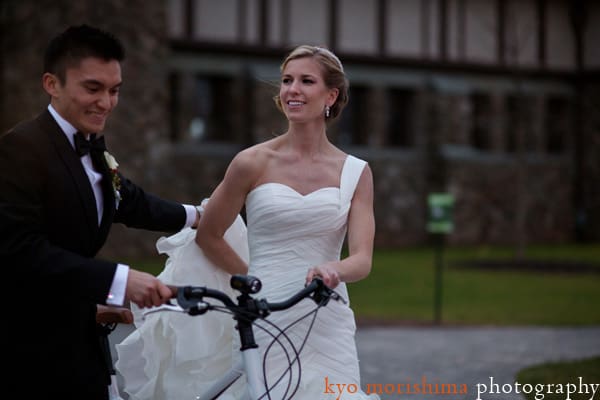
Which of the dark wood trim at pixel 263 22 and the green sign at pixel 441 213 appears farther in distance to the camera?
the dark wood trim at pixel 263 22

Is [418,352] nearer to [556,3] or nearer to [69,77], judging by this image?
[69,77]

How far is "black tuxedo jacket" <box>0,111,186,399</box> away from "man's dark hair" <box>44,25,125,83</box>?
0.60 feet

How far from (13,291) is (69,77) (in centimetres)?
74

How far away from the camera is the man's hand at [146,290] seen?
3.19m

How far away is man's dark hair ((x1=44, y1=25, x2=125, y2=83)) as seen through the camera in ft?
11.1

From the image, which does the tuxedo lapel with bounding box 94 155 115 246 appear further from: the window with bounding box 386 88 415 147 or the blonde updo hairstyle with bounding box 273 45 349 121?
the window with bounding box 386 88 415 147

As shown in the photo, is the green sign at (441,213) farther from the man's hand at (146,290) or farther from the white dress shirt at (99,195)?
the man's hand at (146,290)

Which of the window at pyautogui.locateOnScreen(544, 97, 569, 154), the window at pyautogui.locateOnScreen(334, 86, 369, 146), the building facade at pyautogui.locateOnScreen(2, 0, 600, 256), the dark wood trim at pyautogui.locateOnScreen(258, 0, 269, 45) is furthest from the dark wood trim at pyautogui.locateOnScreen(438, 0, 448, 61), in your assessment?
the dark wood trim at pyautogui.locateOnScreen(258, 0, 269, 45)

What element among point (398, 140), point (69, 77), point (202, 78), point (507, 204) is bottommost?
point (507, 204)

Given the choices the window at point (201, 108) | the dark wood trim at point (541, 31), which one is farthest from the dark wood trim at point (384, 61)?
the window at point (201, 108)

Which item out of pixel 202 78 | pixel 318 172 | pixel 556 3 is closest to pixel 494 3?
pixel 556 3

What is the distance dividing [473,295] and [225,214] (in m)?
12.2

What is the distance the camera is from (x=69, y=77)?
341cm

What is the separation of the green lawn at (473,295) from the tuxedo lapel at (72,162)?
9661 millimetres
